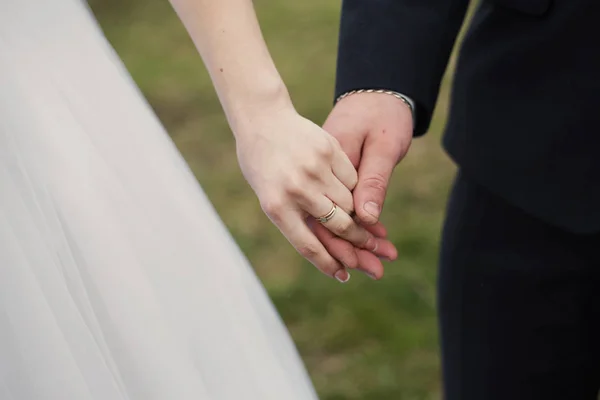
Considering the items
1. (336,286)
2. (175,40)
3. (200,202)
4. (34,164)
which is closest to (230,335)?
(200,202)

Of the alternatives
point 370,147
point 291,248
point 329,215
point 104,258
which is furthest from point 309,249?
point 291,248

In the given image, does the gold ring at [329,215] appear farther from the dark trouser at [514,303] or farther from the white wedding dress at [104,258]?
the dark trouser at [514,303]

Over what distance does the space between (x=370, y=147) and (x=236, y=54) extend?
0.21 m

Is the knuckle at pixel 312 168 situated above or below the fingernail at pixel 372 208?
above

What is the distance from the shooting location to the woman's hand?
981 millimetres

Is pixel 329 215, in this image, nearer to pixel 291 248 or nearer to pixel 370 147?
pixel 370 147

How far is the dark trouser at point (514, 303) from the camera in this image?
114 cm

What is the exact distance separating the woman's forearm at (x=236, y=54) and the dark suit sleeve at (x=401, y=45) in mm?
149

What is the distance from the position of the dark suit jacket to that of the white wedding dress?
0.34 meters

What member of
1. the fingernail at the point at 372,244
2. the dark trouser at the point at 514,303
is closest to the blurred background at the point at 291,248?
the dark trouser at the point at 514,303

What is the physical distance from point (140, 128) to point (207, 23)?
14cm

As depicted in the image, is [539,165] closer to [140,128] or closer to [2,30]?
[140,128]

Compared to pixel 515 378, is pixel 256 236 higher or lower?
higher

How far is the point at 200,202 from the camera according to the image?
2.98 feet
